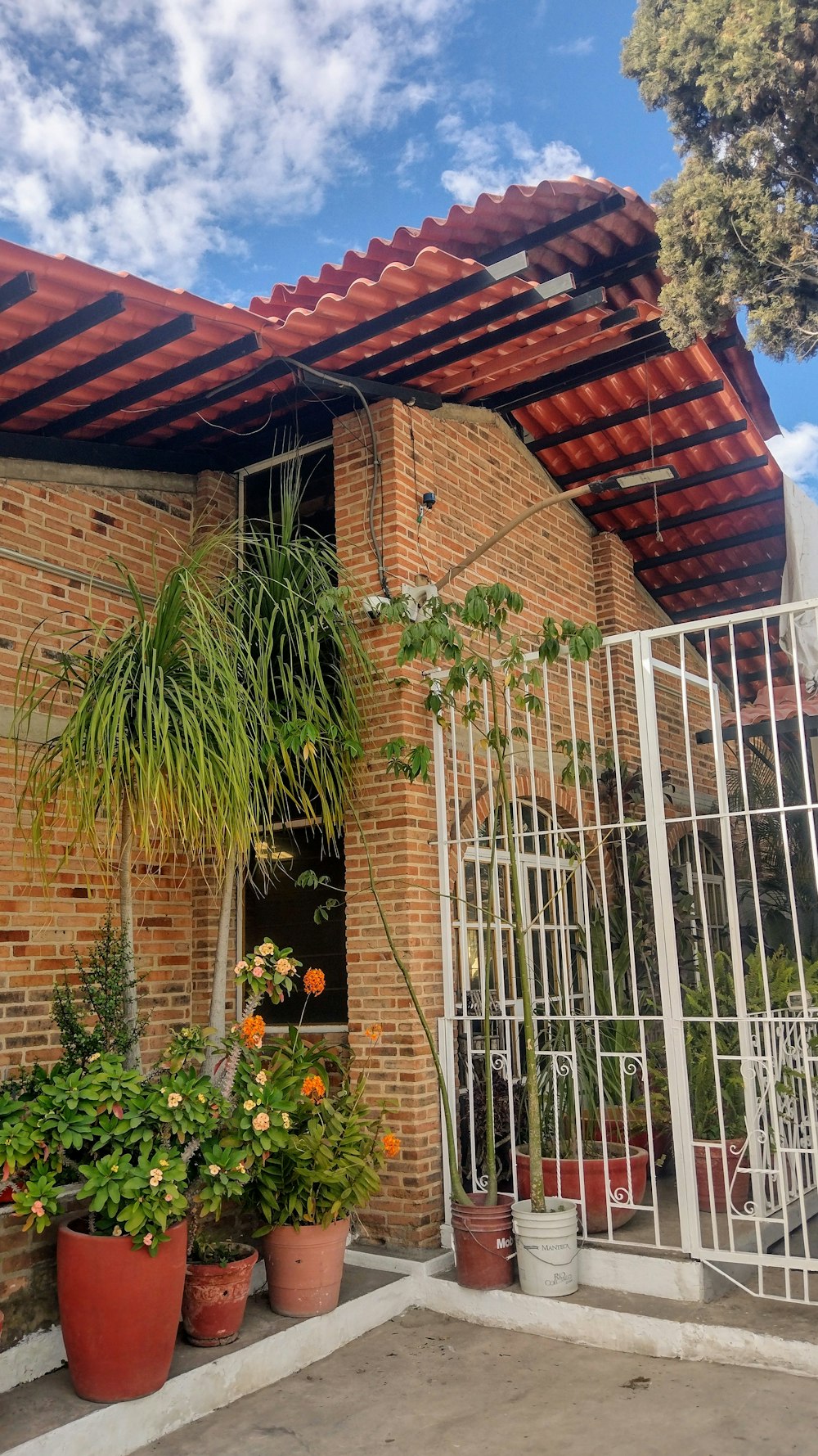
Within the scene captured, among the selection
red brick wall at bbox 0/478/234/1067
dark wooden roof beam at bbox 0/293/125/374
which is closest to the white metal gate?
red brick wall at bbox 0/478/234/1067

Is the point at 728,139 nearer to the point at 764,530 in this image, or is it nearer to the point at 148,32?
the point at 764,530

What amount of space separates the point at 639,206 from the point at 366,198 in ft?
78.2

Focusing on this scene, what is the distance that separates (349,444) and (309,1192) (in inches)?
143

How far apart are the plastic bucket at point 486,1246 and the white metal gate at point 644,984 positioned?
286mm

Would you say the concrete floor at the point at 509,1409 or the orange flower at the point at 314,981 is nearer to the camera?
the concrete floor at the point at 509,1409

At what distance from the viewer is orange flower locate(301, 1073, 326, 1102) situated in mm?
4406

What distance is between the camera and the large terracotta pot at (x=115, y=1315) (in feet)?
11.4

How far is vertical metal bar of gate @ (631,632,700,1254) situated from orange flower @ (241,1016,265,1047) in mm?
1627

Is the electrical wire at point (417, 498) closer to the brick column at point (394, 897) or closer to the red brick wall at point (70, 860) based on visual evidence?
the brick column at point (394, 897)

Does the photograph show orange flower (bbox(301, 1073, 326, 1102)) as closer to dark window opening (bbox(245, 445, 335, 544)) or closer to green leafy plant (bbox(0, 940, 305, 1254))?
green leafy plant (bbox(0, 940, 305, 1254))

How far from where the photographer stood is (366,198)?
26672mm

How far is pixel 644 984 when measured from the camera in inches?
260

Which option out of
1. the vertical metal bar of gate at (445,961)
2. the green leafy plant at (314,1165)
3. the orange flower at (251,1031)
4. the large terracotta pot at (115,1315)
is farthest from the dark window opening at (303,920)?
the large terracotta pot at (115,1315)

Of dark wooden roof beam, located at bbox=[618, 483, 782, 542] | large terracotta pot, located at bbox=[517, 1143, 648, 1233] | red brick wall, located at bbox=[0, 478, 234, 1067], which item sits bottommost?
large terracotta pot, located at bbox=[517, 1143, 648, 1233]
